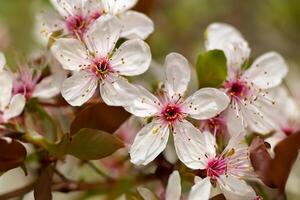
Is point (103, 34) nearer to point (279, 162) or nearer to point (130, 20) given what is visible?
point (130, 20)

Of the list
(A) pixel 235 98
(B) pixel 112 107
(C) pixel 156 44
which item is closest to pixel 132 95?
(B) pixel 112 107

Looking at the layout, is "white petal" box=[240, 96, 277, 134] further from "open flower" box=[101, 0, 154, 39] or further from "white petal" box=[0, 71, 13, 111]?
"white petal" box=[0, 71, 13, 111]

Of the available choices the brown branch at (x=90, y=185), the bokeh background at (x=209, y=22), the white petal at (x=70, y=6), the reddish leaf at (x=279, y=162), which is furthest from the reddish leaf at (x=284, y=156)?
the bokeh background at (x=209, y=22)

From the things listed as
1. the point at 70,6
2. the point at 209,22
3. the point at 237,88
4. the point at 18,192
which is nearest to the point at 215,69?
the point at 237,88

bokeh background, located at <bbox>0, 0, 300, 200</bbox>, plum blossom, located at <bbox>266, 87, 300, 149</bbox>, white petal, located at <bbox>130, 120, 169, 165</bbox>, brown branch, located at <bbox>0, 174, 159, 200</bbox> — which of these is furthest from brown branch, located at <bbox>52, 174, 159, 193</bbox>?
bokeh background, located at <bbox>0, 0, 300, 200</bbox>

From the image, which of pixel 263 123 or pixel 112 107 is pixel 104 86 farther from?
pixel 263 123

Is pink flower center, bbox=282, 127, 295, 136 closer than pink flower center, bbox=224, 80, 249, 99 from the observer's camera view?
No
